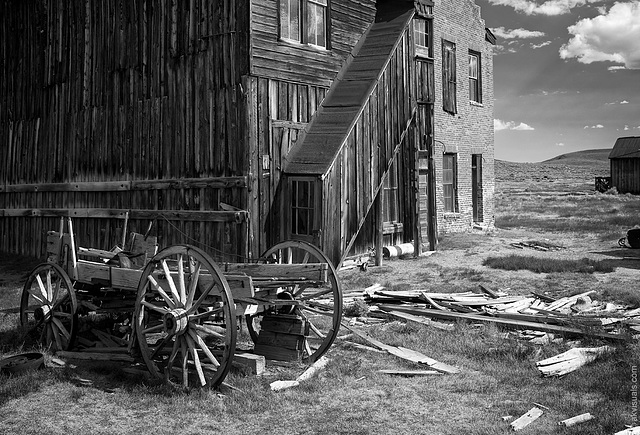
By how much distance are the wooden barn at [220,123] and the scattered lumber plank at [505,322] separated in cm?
309

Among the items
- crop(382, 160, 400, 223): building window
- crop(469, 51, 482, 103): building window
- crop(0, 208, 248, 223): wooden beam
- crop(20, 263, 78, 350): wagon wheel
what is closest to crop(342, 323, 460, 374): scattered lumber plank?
crop(20, 263, 78, 350): wagon wheel

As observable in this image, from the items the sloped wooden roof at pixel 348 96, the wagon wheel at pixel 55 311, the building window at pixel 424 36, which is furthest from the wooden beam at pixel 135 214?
the building window at pixel 424 36

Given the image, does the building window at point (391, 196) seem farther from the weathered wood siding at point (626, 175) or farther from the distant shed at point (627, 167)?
the weathered wood siding at point (626, 175)

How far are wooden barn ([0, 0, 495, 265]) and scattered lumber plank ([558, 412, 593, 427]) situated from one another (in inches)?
299

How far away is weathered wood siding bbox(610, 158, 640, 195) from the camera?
53.2 metres

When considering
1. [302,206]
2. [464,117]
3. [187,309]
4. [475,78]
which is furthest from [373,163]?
[475,78]

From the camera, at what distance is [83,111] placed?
16172 mm

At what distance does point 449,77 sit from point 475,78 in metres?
2.58

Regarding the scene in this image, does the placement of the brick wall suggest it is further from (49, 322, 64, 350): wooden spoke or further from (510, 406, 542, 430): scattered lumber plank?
(510, 406, 542, 430): scattered lumber plank

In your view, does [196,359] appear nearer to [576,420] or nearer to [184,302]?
[184,302]

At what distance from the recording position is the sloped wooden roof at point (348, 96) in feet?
43.6

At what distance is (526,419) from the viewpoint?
5832 mm

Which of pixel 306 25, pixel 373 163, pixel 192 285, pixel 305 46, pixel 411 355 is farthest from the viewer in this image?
pixel 373 163

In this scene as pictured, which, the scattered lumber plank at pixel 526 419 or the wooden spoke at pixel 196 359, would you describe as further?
the wooden spoke at pixel 196 359
